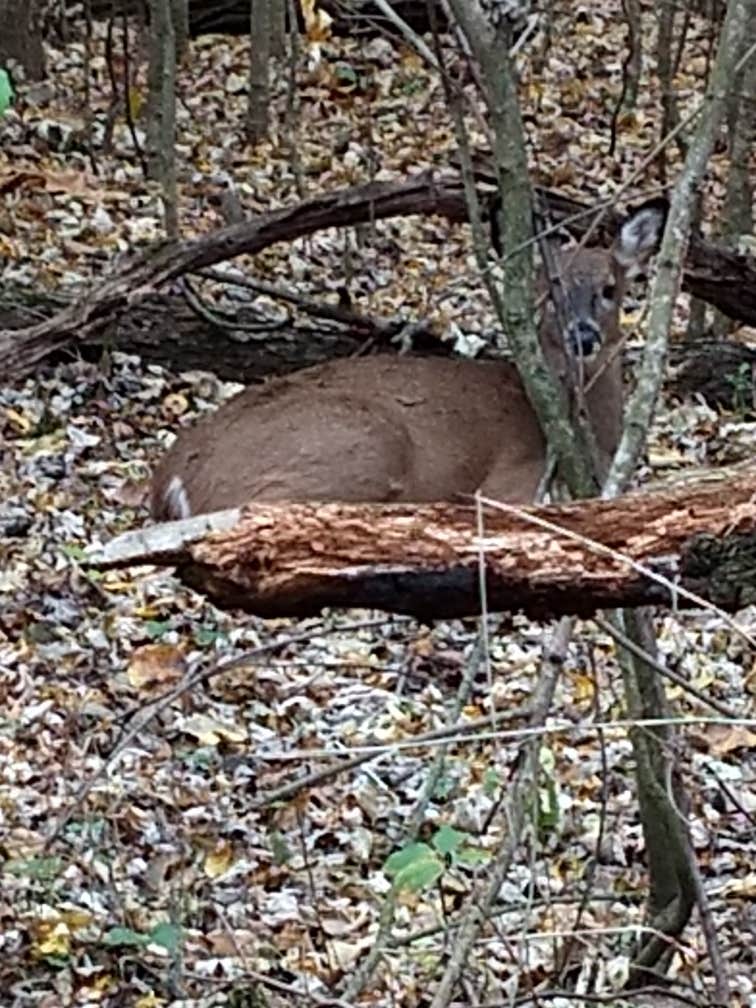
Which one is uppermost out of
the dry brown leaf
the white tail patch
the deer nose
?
the deer nose

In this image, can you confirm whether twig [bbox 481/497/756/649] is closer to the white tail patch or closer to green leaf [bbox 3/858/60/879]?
green leaf [bbox 3/858/60/879]

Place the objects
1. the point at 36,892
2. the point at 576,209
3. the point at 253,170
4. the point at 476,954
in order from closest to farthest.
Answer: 1. the point at 476,954
2. the point at 36,892
3. the point at 576,209
4. the point at 253,170

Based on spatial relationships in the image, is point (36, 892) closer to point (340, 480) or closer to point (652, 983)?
point (652, 983)

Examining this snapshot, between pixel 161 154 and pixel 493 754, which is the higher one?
pixel 161 154

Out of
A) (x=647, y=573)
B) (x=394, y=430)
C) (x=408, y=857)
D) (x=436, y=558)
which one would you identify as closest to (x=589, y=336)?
(x=394, y=430)

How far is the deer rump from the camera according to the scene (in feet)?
24.1

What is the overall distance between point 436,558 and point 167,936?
1.93 m

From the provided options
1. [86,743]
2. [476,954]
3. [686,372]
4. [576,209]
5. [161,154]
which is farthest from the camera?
[161,154]

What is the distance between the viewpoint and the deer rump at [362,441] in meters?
7.36

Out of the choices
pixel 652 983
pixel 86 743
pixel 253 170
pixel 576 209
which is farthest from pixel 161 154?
pixel 652 983

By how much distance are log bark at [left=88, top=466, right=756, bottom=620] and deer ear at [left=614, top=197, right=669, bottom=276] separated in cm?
367

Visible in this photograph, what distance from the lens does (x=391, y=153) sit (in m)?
12.6

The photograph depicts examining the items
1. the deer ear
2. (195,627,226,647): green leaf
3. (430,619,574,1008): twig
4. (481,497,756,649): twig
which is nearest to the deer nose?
the deer ear

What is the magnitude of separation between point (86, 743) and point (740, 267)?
2.95m
